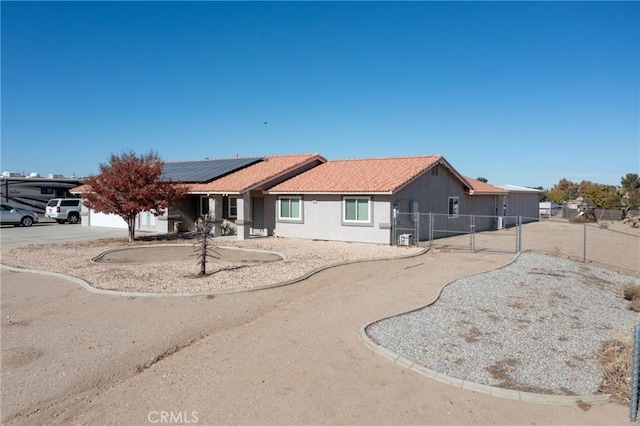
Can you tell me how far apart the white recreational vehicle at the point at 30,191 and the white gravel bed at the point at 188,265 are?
24893 millimetres

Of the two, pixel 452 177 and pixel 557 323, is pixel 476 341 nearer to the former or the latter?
pixel 557 323

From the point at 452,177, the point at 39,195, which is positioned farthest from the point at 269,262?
the point at 39,195

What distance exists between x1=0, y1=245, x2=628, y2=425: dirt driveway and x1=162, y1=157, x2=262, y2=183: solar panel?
1701 centimetres

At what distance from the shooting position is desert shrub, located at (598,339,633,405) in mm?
5147

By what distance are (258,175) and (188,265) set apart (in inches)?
462

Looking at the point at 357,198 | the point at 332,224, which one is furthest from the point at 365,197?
the point at 332,224

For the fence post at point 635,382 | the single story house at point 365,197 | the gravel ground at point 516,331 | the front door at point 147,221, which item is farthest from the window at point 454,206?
the fence post at point 635,382

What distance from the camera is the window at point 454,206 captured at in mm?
25841

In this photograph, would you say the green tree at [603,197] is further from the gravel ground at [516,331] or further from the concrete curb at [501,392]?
the concrete curb at [501,392]

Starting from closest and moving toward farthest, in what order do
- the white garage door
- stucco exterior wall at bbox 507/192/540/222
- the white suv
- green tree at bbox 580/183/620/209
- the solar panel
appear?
the solar panel → the white garage door → the white suv → stucco exterior wall at bbox 507/192/540/222 → green tree at bbox 580/183/620/209

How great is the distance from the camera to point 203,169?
29516 mm

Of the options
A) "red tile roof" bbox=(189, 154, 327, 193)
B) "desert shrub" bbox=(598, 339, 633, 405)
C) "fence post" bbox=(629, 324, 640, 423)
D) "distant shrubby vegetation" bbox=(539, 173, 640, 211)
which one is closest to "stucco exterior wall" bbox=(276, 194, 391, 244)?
"red tile roof" bbox=(189, 154, 327, 193)

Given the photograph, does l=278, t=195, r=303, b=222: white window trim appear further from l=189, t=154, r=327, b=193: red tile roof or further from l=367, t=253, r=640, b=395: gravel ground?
l=367, t=253, r=640, b=395: gravel ground

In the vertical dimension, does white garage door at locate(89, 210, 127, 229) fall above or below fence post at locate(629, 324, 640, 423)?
above
